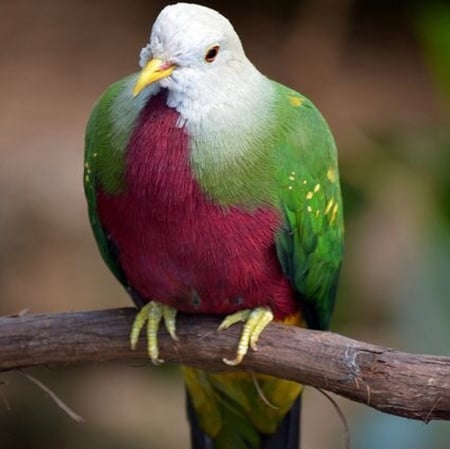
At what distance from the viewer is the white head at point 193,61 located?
2.48 meters

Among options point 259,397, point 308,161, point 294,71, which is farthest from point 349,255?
point 294,71

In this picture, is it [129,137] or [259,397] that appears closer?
[129,137]

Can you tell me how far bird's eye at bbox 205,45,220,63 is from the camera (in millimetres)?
2537

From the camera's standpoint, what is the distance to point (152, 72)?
2.45 m

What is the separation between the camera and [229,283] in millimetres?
2727

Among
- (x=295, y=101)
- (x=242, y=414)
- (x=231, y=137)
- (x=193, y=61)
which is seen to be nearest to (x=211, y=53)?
(x=193, y=61)

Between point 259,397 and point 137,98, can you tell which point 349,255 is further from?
point 137,98

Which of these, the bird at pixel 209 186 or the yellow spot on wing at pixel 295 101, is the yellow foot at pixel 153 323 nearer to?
the bird at pixel 209 186

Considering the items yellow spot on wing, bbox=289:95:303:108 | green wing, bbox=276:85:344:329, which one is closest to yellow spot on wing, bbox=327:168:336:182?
green wing, bbox=276:85:344:329

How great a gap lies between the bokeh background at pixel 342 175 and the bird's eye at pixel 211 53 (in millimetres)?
811

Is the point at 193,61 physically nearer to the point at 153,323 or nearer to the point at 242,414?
the point at 153,323

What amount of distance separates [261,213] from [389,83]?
9.28 ft

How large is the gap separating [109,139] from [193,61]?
0.26 m

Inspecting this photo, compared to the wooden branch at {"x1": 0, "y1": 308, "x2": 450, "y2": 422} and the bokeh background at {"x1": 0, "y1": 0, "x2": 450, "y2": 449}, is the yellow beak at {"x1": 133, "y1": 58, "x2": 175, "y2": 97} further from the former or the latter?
the bokeh background at {"x1": 0, "y1": 0, "x2": 450, "y2": 449}
